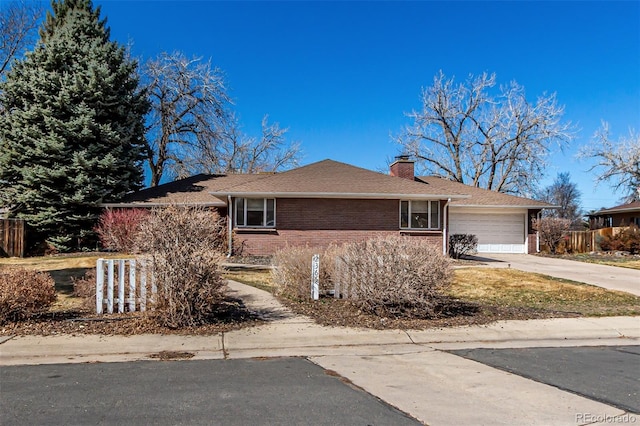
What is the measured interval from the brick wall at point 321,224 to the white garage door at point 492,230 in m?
5.71

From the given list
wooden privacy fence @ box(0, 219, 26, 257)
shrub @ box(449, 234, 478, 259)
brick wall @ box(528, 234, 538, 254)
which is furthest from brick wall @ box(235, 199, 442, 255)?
wooden privacy fence @ box(0, 219, 26, 257)

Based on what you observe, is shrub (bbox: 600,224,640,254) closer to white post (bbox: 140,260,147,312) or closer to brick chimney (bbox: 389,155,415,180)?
brick chimney (bbox: 389,155,415,180)

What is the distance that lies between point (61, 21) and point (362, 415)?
26.5 meters

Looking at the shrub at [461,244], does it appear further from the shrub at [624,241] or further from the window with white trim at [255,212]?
the shrub at [624,241]

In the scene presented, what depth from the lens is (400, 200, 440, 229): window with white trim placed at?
65.9 ft

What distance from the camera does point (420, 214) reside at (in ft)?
66.2

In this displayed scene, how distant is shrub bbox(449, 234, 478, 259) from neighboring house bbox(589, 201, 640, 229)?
17.6 m

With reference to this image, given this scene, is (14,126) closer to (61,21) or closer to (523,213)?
(61,21)

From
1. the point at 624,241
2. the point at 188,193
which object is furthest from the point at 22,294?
the point at 624,241

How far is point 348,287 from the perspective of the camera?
8.84 metres

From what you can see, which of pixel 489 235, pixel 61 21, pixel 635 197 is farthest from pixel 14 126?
pixel 635 197

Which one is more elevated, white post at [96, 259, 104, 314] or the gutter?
the gutter

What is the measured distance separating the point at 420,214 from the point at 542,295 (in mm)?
9543

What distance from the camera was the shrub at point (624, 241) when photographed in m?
24.2
